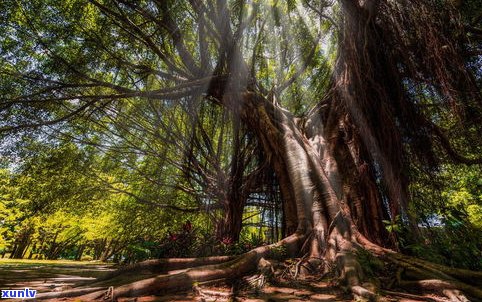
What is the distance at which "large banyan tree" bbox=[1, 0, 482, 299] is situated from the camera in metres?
2.62

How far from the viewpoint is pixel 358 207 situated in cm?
302

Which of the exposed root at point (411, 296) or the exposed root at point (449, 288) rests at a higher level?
the exposed root at point (449, 288)

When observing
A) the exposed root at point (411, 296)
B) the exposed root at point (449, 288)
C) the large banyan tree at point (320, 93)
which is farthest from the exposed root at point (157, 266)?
the exposed root at point (449, 288)

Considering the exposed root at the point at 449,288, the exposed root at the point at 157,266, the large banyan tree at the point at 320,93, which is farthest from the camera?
the large banyan tree at the point at 320,93

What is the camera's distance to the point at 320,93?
203 inches

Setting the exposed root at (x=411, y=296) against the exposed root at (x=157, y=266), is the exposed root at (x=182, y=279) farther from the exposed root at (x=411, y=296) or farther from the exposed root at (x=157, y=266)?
the exposed root at (x=411, y=296)

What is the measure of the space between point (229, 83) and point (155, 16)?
5.34ft

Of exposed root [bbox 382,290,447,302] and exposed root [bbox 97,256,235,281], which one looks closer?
exposed root [bbox 382,290,447,302]

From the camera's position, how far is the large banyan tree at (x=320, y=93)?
2625mm

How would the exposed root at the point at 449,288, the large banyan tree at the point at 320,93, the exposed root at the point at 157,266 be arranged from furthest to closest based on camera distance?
1. the large banyan tree at the point at 320,93
2. the exposed root at the point at 157,266
3. the exposed root at the point at 449,288

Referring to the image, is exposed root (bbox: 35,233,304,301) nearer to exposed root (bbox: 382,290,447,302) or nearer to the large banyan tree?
the large banyan tree

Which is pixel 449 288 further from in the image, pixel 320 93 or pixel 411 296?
pixel 320 93

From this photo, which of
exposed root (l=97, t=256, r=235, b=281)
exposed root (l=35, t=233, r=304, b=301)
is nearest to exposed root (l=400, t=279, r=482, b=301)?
exposed root (l=35, t=233, r=304, b=301)

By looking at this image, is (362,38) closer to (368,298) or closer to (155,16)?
(368,298)
